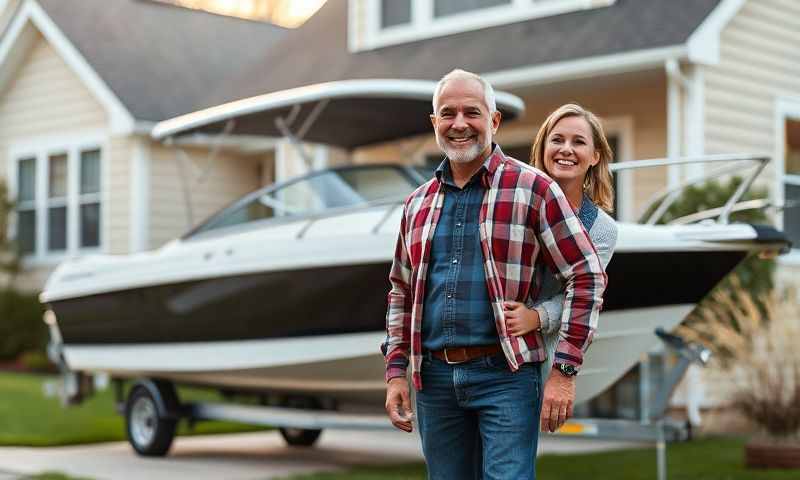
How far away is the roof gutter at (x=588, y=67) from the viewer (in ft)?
36.1

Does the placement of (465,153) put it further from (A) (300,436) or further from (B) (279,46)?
(B) (279,46)

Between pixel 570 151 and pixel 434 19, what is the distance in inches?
399

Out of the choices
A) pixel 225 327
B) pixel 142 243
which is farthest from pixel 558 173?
pixel 142 243

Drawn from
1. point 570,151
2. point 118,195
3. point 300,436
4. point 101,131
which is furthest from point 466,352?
point 101,131

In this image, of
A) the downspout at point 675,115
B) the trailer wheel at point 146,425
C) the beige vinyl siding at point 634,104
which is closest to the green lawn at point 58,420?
the trailer wheel at point 146,425

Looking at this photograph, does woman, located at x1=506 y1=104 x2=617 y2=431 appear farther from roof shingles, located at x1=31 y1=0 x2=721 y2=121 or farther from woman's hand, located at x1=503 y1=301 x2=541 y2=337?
A: roof shingles, located at x1=31 y1=0 x2=721 y2=121

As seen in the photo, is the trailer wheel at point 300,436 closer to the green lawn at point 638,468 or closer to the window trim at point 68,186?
the green lawn at point 638,468

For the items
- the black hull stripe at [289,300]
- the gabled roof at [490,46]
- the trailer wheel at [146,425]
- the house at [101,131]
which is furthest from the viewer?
the house at [101,131]

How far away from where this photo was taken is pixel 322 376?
8.48 m

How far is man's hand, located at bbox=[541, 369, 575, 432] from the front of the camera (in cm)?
361

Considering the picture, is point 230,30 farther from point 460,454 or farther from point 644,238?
point 460,454

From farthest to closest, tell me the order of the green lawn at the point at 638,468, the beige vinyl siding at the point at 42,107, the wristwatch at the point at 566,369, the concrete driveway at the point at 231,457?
the beige vinyl siding at the point at 42,107
the concrete driveway at the point at 231,457
the green lawn at the point at 638,468
the wristwatch at the point at 566,369

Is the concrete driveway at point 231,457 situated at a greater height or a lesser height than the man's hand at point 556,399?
lesser

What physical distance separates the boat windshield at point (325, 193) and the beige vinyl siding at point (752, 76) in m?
3.80
